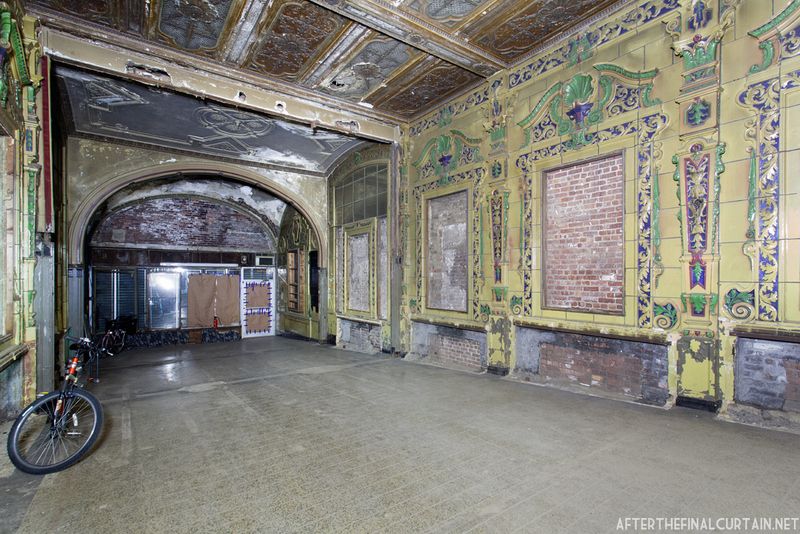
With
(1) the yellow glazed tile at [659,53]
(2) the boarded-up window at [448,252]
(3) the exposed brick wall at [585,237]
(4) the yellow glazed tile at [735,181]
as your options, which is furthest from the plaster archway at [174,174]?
(4) the yellow glazed tile at [735,181]

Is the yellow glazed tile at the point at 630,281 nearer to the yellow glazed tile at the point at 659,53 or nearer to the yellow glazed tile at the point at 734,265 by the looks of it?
the yellow glazed tile at the point at 734,265

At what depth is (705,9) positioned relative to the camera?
146 inches

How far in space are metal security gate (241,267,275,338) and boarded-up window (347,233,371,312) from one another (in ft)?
12.7

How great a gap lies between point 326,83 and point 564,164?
373cm

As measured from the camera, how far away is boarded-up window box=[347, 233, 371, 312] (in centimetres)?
828

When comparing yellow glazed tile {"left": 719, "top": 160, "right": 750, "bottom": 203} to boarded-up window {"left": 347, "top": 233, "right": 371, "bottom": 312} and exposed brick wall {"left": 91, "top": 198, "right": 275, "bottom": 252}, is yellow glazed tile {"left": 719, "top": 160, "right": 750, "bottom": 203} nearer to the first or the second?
boarded-up window {"left": 347, "top": 233, "right": 371, "bottom": 312}

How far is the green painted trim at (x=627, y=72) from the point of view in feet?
13.4

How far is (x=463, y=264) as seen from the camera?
6.19 metres

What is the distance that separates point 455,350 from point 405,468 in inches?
142

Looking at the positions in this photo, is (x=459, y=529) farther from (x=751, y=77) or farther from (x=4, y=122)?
(x=4, y=122)

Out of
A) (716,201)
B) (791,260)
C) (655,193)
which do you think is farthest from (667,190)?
(791,260)

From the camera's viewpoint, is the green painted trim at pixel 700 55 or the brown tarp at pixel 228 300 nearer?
the green painted trim at pixel 700 55

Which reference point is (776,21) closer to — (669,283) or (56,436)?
(669,283)

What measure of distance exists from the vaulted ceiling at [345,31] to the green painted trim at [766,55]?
1.53 m
